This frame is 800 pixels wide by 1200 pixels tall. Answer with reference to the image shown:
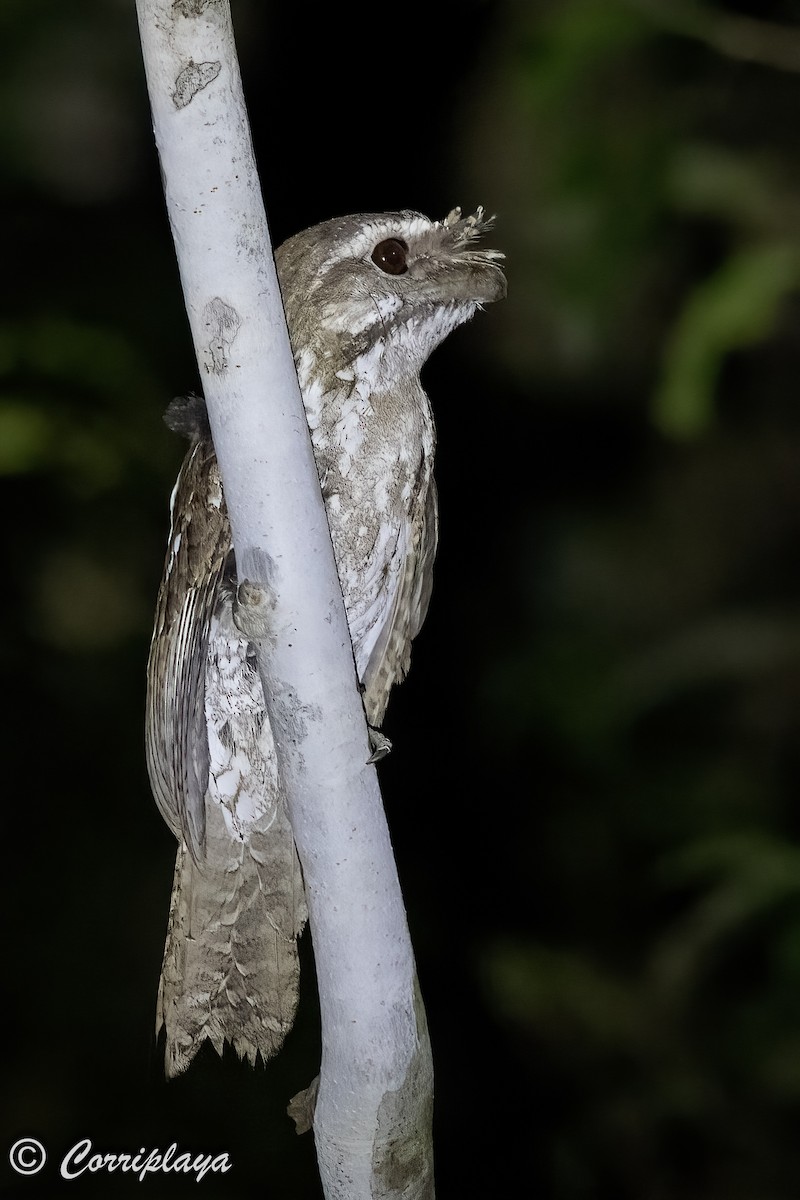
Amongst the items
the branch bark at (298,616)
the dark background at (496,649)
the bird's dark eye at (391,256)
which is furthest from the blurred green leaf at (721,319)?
the branch bark at (298,616)

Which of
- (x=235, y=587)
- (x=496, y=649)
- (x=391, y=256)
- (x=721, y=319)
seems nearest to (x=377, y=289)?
(x=391, y=256)

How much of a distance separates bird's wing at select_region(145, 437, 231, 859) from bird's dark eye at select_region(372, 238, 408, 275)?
28 centimetres

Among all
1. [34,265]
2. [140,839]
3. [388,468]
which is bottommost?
[388,468]

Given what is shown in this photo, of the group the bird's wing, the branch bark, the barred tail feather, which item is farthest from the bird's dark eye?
the barred tail feather

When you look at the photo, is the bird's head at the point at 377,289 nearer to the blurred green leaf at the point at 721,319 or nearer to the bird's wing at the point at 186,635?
the bird's wing at the point at 186,635

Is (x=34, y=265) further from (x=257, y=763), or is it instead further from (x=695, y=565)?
(x=695, y=565)

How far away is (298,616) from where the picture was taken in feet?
3.19

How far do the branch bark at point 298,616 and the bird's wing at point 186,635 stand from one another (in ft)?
0.90

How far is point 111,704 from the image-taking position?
2.41m

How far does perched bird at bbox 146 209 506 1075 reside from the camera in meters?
1.25

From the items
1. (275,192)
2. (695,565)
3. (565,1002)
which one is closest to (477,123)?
(275,192)

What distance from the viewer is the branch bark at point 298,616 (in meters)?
0.83

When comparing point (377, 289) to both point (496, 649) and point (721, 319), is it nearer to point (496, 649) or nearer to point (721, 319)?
point (721, 319)

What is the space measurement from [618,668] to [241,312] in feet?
4.87
